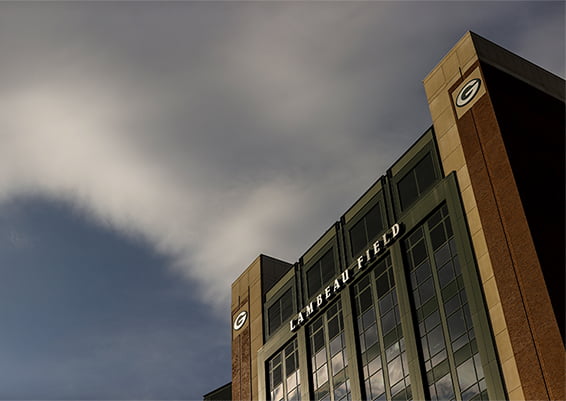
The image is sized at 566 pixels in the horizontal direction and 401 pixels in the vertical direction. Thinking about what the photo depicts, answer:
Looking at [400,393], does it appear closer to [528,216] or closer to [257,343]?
[528,216]

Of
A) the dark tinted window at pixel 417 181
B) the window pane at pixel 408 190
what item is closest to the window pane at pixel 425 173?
the dark tinted window at pixel 417 181

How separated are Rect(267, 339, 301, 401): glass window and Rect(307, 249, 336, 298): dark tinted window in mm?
4418

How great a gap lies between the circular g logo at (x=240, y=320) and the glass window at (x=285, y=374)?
6.66 m

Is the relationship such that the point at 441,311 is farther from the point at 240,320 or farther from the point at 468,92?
the point at 240,320

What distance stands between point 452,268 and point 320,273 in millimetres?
15689

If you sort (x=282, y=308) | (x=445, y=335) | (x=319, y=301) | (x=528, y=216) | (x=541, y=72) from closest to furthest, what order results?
1. (x=528, y=216)
2. (x=445, y=335)
3. (x=541, y=72)
4. (x=319, y=301)
5. (x=282, y=308)

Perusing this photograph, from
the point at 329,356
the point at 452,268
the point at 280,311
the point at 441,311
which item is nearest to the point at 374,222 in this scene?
the point at 329,356

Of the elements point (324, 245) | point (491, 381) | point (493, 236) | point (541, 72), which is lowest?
point (491, 381)

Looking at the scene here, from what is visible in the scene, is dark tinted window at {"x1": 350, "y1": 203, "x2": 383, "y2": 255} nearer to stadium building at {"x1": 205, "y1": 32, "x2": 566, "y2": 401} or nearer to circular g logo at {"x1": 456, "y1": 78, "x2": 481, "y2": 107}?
stadium building at {"x1": 205, "y1": 32, "x2": 566, "y2": 401}

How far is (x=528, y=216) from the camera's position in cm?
3859

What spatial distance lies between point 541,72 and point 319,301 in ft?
73.7

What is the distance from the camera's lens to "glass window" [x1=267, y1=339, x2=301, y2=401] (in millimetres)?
55562

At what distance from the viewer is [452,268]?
4284cm

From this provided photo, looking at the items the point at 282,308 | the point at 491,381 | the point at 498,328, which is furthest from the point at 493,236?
the point at 282,308
